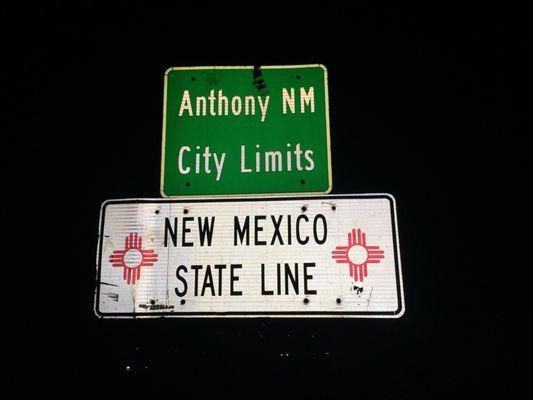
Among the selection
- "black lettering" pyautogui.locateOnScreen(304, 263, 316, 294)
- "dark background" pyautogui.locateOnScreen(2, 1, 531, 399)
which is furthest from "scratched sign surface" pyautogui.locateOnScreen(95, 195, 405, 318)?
"dark background" pyautogui.locateOnScreen(2, 1, 531, 399)

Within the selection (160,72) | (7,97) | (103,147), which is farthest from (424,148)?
(7,97)

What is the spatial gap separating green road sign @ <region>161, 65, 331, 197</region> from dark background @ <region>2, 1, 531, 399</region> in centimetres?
59

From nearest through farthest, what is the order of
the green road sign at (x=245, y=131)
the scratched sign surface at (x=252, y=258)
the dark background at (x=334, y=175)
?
the scratched sign surface at (x=252, y=258)
the green road sign at (x=245, y=131)
the dark background at (x=334, y=175)

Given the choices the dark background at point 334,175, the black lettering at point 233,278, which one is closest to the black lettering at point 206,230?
the black lettering at point 233,278

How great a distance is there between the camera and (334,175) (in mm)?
2090

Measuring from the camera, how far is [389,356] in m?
1.85

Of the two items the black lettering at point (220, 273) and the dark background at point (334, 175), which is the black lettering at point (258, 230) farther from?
the dark background at point (334, 175)

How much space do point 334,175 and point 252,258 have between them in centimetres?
80

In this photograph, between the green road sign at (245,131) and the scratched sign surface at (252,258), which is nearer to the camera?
the scratched sign surface at (252,258)

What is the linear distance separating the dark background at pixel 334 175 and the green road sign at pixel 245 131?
59 cm

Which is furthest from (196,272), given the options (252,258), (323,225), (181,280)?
(323,225)

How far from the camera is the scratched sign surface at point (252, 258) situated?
1370mm

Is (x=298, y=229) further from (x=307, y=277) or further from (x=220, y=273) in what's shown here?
(x=220, y=273)

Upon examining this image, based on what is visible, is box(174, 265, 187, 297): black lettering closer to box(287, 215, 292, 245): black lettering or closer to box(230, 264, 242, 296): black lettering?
box(230, 264, 242, 296): black lettering
